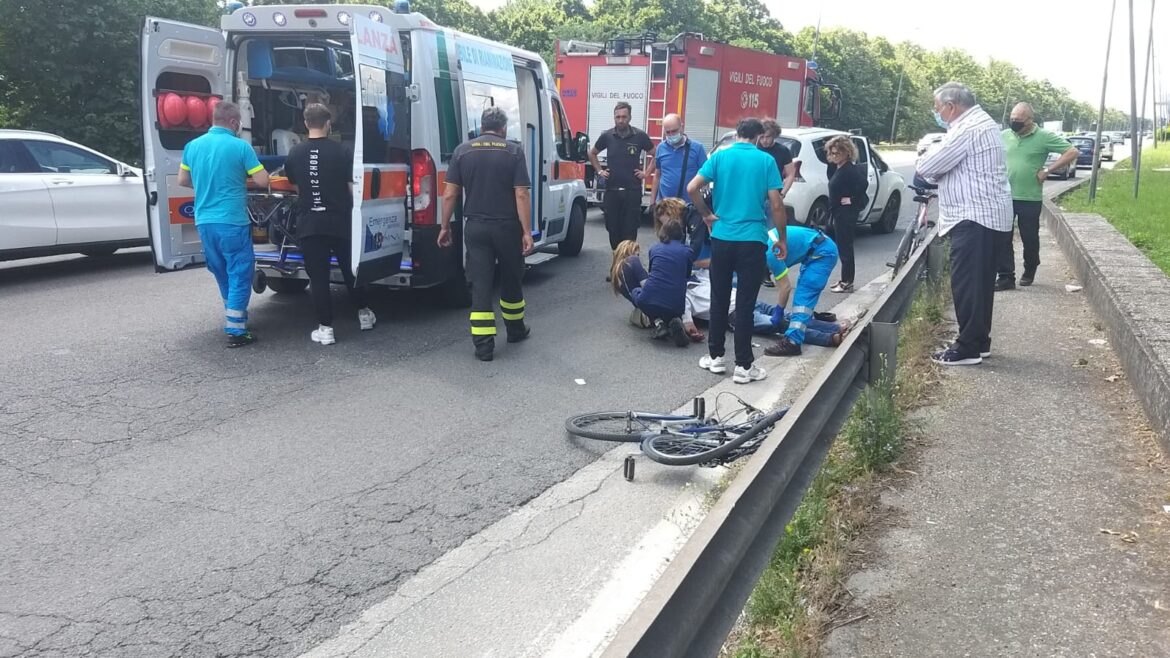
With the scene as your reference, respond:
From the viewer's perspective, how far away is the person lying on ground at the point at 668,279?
7449 mm

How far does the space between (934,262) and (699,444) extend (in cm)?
449

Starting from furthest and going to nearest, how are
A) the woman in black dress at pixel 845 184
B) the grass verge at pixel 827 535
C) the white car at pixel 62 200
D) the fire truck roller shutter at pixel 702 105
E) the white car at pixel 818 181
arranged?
the fire truck roller shutter at pixel 702 105 < the white car at pixel 818 181 < the woman in black dress at pixel 845 184 < the white car at pixel 62 200 < the grass verge at pixel 827 535

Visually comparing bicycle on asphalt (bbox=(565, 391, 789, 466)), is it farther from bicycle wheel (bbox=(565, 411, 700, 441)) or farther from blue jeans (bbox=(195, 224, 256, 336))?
blue jeans (bbox=(195, 224, 256, 336))

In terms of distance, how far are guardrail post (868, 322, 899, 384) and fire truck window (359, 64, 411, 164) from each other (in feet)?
14.1

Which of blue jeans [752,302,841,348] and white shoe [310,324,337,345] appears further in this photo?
blue jeans [752,302,841,348]

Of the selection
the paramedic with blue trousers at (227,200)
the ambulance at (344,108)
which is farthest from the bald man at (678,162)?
the paramedic with blue trousers at (227,200)

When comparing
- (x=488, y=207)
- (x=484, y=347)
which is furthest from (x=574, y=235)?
(x=484, y=347)

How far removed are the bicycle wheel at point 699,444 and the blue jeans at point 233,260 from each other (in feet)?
12.2

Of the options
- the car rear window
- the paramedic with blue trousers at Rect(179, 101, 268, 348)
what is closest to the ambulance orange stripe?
the paramedic with blue trousers at Rect(179, 101, 268, 348)

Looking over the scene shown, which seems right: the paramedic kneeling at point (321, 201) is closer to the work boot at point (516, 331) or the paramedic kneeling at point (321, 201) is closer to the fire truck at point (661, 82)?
the work boot at point (516, 331)

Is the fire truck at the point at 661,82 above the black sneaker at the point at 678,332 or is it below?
above

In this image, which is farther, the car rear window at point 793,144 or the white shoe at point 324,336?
the car rear window at point 793,144

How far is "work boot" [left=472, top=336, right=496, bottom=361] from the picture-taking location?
22.7ft

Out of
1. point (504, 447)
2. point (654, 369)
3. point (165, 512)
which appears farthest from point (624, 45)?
point (165, 512)
